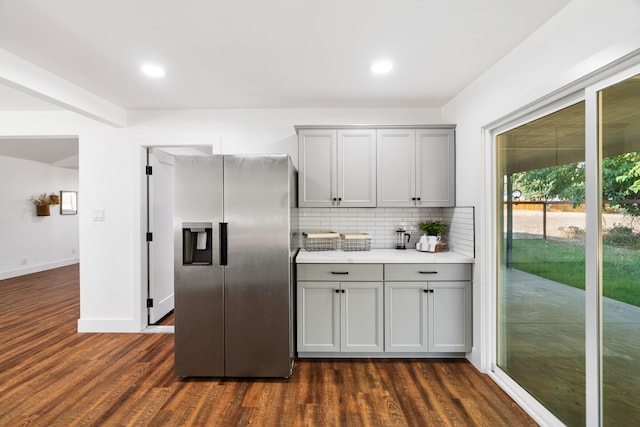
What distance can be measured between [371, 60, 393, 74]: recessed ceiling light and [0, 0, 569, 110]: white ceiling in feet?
0.22

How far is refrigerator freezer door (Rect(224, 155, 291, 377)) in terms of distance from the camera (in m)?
2.61

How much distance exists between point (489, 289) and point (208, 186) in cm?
242

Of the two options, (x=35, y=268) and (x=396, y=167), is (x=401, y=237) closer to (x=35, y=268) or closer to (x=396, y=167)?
(x=396, y=167)

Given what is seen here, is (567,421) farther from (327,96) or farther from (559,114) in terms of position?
(327,96)

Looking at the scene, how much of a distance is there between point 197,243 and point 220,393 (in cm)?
114

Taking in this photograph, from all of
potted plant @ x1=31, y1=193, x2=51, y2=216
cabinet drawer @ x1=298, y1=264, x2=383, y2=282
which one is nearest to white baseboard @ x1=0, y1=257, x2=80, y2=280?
potted plant @ x1=31, y1=193, x2=51, y2=216

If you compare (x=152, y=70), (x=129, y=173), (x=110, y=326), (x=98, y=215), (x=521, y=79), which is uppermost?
(x=152, y=70)

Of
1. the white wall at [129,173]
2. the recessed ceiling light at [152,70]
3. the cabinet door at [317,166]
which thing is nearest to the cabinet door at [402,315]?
the cabinet door at [317,166]

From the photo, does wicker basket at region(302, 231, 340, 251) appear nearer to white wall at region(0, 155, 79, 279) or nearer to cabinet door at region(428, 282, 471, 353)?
cabinet door at region(428, 282, 471, 353)

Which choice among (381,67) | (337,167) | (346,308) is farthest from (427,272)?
(381,67)

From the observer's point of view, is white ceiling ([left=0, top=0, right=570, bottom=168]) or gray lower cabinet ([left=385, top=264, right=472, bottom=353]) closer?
white ceiling ([left=0, top=0, right=570, bottom=168])

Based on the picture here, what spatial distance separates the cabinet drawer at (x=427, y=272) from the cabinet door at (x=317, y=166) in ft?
2.89

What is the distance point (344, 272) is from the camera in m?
2.90

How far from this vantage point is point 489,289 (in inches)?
106
